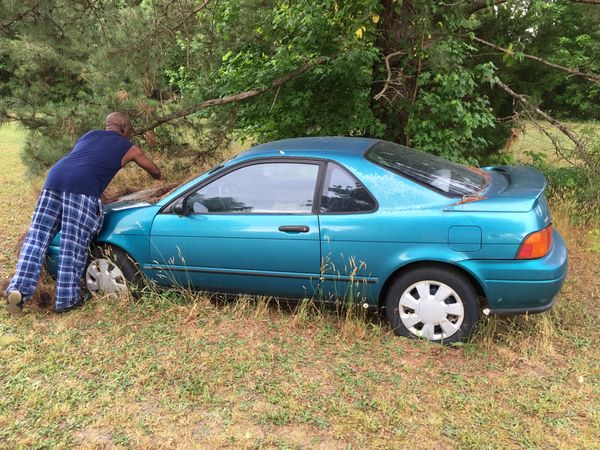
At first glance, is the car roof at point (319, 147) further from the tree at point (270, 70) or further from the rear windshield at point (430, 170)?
the tree at point (270, 70)

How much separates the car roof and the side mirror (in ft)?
2.01

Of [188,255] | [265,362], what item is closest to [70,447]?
[265,362]

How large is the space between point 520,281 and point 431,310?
0.63m

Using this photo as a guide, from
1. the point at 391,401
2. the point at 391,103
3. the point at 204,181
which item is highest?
the point at 391,103

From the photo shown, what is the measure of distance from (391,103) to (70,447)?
5.24 meters

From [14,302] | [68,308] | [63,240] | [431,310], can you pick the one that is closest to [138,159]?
[63,240]

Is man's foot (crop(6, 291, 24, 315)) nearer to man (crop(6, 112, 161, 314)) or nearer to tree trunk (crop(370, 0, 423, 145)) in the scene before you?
man (crop(6, 112, 161, 314))

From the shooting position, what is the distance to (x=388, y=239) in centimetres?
358

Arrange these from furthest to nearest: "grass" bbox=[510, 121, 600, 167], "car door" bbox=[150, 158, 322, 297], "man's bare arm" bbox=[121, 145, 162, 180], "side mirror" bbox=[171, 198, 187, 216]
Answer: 1. "grass" bbox=[510, 121, 600, 167]
2. "man's bare arm" bbox=[121, 145, 162, 180]
3. "side mirror" bbox=[171, 198, 187, 216]
4. "car door" bbox=[150, 158, 322, 297]

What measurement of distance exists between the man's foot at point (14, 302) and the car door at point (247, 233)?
1.17 m

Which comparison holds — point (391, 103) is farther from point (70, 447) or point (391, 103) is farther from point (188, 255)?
point (70, 447)

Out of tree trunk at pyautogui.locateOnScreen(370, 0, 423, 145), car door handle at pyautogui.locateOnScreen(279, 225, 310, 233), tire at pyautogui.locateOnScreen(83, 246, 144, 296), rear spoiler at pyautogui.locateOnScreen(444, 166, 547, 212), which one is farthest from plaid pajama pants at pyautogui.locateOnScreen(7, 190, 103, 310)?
tree trunk at pyautogui.locateOnScreen(370, 0, 423, 145)

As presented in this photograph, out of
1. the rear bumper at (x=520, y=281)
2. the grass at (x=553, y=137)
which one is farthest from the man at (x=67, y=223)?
the grass at (x=553, y=137)

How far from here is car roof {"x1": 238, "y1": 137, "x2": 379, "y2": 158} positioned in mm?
3957
